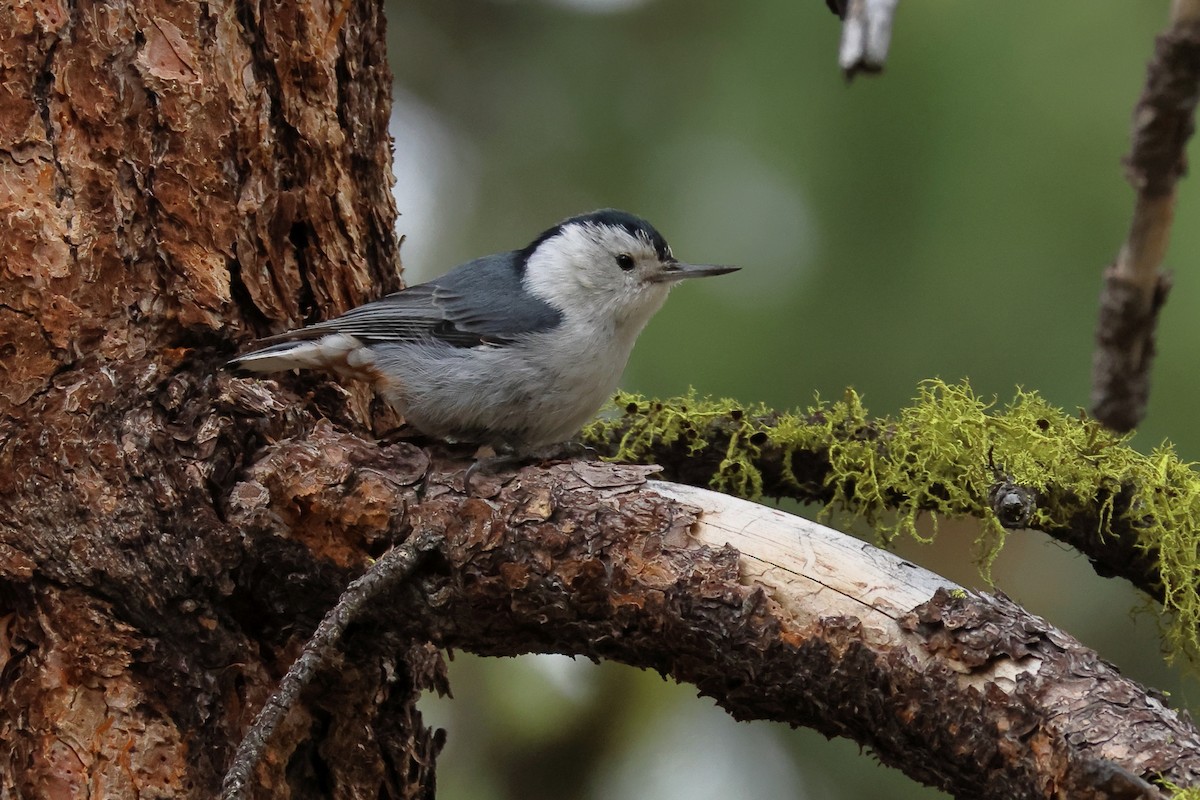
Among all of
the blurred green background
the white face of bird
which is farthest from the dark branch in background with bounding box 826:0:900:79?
the white face of bird

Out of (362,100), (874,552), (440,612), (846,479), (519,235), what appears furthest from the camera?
(519,235)

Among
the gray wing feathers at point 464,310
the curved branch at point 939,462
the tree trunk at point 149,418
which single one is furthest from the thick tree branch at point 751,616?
the gray wing feathers at point 464,310

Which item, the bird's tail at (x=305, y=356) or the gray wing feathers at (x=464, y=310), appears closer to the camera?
the bird's tail at (x=305, y=356)

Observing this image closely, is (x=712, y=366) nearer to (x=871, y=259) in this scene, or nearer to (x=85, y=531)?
(x=871, y=259)

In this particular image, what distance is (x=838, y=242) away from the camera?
2369 millimetres

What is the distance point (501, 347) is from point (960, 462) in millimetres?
891

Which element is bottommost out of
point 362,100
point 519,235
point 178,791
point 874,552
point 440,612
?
point 178,791

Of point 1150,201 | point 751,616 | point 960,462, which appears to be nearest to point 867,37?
point 1150,201

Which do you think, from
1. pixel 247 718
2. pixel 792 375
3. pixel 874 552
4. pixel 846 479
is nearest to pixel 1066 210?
pixel 792 375

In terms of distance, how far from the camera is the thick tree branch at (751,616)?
132cm

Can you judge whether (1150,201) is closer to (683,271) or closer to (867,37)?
(867,37)

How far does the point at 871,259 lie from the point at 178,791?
62.2 inches

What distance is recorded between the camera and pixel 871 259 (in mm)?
2363

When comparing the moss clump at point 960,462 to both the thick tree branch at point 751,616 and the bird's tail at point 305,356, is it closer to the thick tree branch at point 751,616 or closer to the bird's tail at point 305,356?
the thick tree branch at point 751,616
